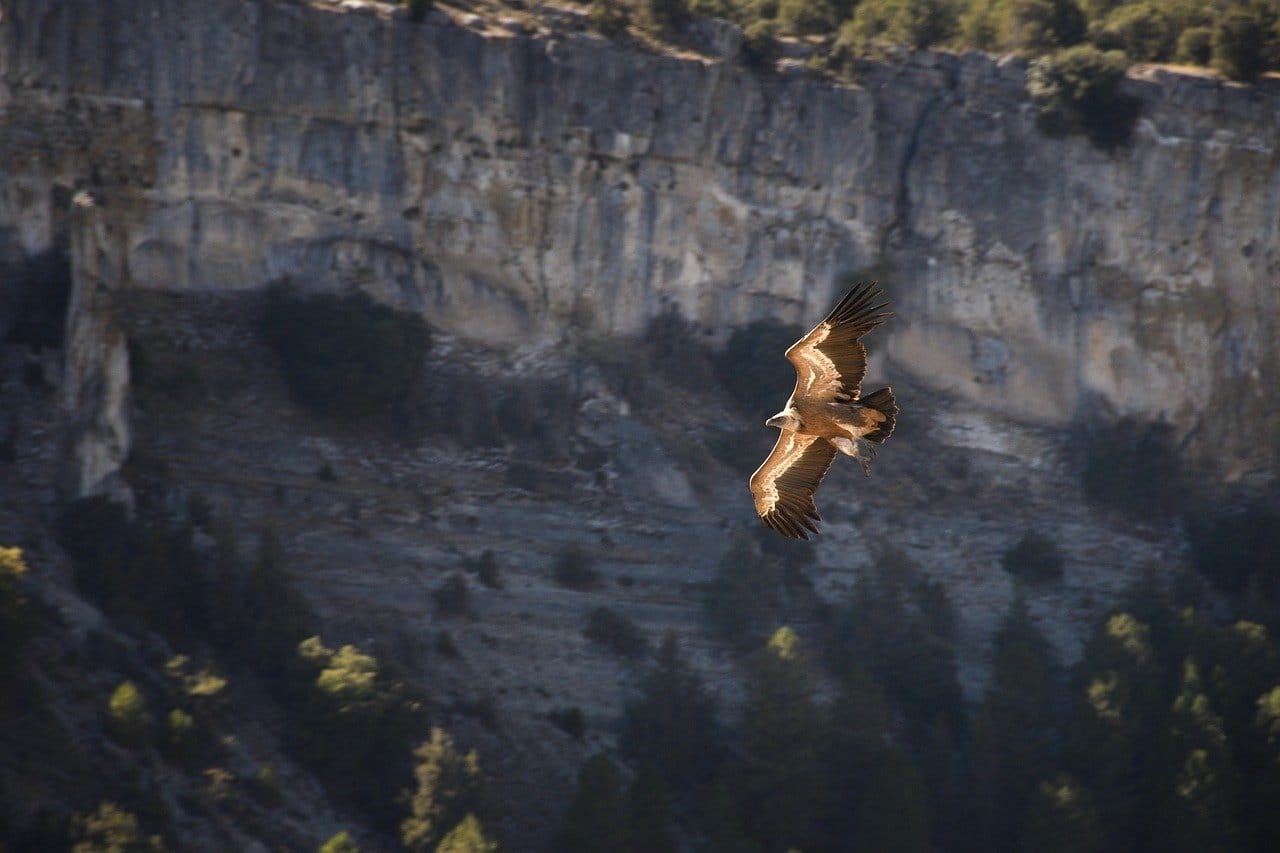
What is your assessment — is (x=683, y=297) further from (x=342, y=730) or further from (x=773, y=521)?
(x=773, y=521)

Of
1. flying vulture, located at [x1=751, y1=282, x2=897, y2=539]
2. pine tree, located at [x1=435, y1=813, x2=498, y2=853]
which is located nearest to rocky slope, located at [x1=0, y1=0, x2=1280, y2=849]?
pine tree, located at [x1=435, y1=813, x2=498, y2=853]

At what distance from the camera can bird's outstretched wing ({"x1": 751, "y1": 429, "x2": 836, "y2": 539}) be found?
2073cm

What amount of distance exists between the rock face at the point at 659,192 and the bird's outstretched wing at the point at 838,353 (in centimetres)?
2803

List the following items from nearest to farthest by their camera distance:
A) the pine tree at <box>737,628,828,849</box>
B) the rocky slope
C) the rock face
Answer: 1. the pine tree at <box>737,628,828,849</box>
2. the rocky slope
3. the rock face

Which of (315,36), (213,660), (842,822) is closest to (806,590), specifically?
(842,822)

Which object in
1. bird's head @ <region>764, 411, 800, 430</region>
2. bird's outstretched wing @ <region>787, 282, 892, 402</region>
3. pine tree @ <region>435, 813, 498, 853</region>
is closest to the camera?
bird's outstretched wing @ <region>787, 282, 892, 402</region>

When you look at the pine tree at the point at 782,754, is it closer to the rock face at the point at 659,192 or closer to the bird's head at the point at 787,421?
the rock face at the point at 659,192

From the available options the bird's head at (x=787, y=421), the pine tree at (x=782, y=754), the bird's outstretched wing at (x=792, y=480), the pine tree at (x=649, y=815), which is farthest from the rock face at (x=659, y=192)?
the bird's head at (x=787, y=421)

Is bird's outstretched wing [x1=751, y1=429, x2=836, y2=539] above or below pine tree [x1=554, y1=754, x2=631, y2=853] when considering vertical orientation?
above

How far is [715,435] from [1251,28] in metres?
20.1

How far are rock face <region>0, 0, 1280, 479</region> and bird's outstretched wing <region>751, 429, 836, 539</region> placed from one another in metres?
26.6

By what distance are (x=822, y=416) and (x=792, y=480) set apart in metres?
1.43

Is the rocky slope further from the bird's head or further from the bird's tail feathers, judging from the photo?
the bird's tail feathers

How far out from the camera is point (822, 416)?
19.8m
